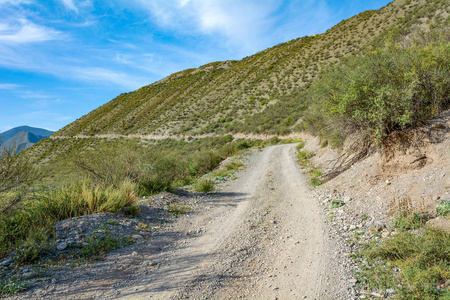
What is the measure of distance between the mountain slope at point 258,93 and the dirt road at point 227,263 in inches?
965

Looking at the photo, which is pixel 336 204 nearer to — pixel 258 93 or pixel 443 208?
pixel 443 208

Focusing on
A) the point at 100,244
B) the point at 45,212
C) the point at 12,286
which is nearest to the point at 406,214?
the point at 100,244

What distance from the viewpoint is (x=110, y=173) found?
9.03m

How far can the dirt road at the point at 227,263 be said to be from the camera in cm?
374

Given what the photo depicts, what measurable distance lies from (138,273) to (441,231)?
4857 mm

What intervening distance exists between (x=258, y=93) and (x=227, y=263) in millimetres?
41869

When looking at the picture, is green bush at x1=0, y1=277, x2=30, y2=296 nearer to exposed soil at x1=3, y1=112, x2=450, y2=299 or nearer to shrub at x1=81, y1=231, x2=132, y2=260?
exposed soil at x1=3, y1=112, x2=450, y2=299

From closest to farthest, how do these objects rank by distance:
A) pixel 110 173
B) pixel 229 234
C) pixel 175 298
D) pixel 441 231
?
pixel 175 298 < pixel 441 231 < pixel 229 234 < pixel 110 173

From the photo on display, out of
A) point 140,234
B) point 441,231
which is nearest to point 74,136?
point 140,234

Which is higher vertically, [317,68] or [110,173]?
[317,68]

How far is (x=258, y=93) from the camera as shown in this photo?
4434cm

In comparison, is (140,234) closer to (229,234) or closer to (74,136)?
(229,234)

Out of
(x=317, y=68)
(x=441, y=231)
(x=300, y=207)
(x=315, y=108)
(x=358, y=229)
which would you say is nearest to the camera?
(x=441, y=231)

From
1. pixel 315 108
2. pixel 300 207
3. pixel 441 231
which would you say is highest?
pixel 315 108
